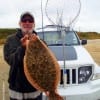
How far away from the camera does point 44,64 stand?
5.25 metres

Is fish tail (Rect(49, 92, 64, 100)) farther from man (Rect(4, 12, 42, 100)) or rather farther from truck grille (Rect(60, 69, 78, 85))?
truck grille (Rect(60, 69, 78, 85))

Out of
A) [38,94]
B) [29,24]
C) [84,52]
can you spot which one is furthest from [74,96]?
[29,24]

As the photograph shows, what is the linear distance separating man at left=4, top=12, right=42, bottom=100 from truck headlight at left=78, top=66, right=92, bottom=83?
2759 mm

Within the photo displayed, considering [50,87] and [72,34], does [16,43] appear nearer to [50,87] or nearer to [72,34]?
[50,87]

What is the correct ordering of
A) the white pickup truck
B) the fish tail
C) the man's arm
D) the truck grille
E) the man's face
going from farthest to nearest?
the truck grille
the white pickup truck
the man's face
the man's arm
the fish tail

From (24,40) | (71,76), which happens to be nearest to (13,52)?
(24,40)

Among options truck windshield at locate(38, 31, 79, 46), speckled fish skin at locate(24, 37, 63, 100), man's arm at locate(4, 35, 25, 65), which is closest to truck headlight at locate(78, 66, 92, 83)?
truck windshield at locate(38, 31, 79, 46)

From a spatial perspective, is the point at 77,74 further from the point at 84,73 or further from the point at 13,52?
the point at 13,52

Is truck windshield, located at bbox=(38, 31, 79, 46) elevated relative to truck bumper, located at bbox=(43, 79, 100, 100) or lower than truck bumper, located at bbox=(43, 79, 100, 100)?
elevated

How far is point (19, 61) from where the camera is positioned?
5.64 meters

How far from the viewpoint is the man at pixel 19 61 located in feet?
18.6

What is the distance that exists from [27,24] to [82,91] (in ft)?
9.47

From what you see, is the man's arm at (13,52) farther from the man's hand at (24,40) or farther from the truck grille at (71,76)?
the truck grille at (71,76)

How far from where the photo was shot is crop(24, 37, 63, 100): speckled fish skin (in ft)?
17.0
